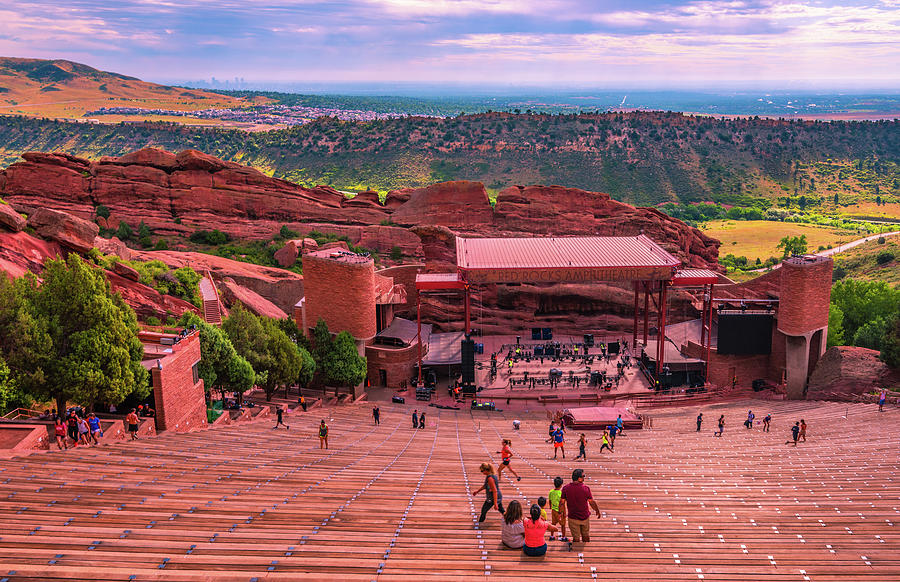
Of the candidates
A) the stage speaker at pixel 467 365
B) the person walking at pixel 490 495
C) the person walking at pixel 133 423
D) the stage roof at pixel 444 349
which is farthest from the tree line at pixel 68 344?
the stage roof at pixel 444 349

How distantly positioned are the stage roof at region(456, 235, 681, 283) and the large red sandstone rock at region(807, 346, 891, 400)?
966 centimetres

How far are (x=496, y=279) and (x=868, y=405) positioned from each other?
61.6ft

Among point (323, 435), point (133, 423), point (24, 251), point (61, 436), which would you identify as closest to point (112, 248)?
point (24, 251)

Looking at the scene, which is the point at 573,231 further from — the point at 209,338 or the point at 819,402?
the point at 209,338

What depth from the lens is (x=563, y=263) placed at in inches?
1533

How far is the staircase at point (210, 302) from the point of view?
3819 centimetres

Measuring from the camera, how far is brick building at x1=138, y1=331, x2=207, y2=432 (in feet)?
73.3

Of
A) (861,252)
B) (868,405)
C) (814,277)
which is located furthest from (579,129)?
(868,405)

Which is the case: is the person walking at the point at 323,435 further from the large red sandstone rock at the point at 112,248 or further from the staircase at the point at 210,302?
the large red sandstone rock at the point at 112,248

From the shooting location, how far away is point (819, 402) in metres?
34.6

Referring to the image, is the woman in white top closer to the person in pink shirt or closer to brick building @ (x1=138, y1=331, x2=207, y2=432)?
the person in pink shirt

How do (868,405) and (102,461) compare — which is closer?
(102,461)

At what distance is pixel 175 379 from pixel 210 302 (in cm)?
1697

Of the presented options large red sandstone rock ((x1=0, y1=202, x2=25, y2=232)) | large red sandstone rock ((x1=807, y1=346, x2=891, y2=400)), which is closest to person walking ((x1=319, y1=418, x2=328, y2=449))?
large red sandstone rock ((x1=0, y1=202, x2=25, y2=232))
